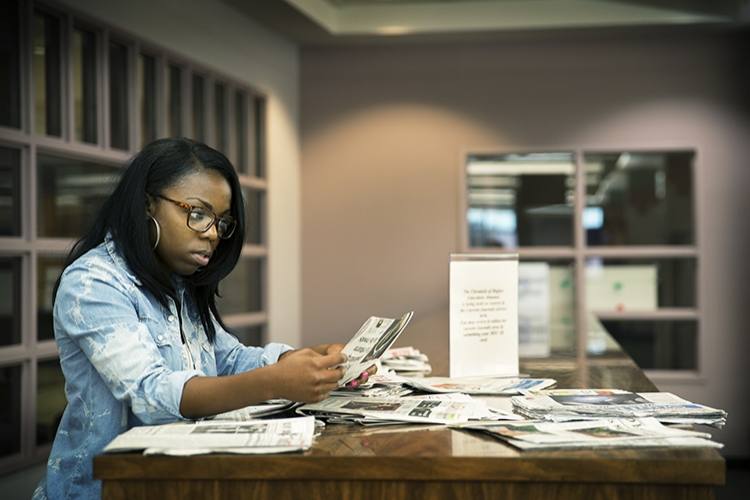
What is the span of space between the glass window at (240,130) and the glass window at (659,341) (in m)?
2.82

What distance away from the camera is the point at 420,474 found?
1.11 m

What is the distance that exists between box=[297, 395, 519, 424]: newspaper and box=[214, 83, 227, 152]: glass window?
10.9 ft

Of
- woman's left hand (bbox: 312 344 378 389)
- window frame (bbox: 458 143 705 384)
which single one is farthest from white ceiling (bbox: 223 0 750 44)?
woman's left hand (bbox: 312 344 378 389)

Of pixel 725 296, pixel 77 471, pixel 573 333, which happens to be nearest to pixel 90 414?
pixel 77 471

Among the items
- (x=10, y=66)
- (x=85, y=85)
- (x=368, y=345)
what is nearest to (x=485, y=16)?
(x=85, y=85)

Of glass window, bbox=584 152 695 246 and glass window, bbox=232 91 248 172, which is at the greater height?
glass window, bbox=232 91 248 172

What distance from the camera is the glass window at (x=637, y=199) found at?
534cm

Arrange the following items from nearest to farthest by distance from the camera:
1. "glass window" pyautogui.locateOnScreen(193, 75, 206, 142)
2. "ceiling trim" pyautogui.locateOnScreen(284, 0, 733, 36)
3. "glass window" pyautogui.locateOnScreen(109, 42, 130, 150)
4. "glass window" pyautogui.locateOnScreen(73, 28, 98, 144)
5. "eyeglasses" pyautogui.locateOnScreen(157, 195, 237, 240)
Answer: "eyeglasses" pyautogui.locateOnScreen(157, 195, 237, 240) < "glass window" pyautogui.locateOnScreen(73, 28, 98, 144) < "glass window" pyautogui.locateOnScreen(109, 42, 130, 150) < "glass window" pyautogui.locateOnScreen(193, 75, 206, 142) < "ceiling trim" pyautogui.locateOnScreen(284, 0, 733, 36)

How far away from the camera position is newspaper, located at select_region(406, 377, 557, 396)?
171 centimetres

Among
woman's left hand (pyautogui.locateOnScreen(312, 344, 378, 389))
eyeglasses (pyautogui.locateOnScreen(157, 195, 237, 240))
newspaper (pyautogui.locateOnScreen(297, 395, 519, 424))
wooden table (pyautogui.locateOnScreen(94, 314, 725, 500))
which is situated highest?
eyeglasses (pyautogui.locateOnScreen(157, 195, 237, 240))

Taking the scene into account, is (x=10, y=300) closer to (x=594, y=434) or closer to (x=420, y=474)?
(x=420, y=474)

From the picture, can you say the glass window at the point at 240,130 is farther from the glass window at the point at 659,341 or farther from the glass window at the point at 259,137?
the glass window at the point at 659,341

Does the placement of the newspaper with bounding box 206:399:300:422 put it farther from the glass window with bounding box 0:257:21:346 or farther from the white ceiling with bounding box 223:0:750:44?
the white ceiling with bounding box 223:0:750:44

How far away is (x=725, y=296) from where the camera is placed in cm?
524
